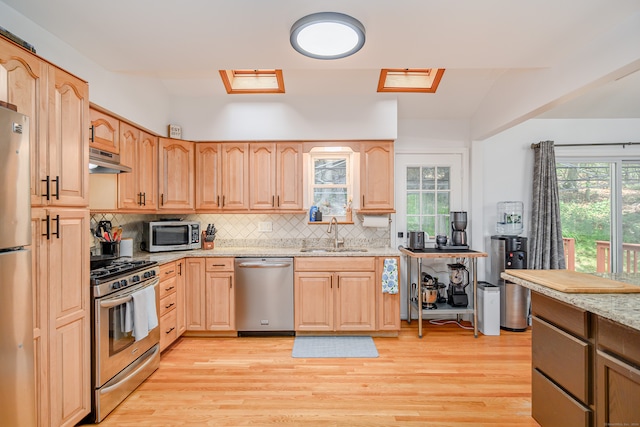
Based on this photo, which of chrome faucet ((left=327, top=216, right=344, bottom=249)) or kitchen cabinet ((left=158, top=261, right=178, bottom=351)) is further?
chrome faucet ((left=327, top=216, right=344, bottom=249))

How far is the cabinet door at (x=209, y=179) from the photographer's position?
3.88m

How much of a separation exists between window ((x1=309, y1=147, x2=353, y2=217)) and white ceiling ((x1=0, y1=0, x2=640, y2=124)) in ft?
5.16

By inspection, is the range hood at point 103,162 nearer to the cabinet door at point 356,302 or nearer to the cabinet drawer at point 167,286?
the cabinet drawer at point 167,286

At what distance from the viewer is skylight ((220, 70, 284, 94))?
3.78 metres

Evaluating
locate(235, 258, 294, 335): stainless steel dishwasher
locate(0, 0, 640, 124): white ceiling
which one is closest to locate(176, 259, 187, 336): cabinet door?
locate(235, 258, 294, 335): stainless steel dishwasher

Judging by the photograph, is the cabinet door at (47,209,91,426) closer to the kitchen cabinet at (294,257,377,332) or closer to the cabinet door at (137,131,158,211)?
the cabinet door at (137,131,158,211)

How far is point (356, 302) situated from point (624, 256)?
3.58m

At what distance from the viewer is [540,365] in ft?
6.51

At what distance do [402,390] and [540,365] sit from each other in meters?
0.99

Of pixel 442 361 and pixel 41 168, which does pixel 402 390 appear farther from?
pixel 41 168

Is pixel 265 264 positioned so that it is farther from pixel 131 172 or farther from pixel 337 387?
pixel 131 172

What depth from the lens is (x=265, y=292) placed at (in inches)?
140

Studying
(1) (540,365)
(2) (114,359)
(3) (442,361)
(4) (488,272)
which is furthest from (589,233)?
(2) (114,359)

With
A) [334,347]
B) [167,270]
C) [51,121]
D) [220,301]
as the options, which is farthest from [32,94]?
[334,347]
